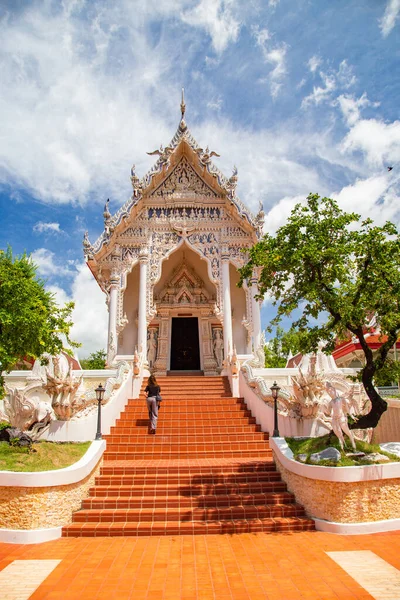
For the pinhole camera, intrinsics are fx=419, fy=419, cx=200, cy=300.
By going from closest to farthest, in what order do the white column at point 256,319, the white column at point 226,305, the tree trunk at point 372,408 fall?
the tree trunk at point 372,408 → the white column at point 226,305 → the white column at point 256,319

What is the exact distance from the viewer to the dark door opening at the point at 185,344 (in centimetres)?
1430

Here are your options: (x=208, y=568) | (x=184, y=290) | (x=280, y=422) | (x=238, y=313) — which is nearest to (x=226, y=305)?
(x=238, y=313)

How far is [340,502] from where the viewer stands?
5473mm

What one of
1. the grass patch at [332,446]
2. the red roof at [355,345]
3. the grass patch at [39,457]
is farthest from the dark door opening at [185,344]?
the grass patch at [39,457]

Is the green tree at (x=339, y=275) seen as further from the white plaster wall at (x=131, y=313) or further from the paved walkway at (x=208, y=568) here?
the white plaster wall at (x=131, y=313)

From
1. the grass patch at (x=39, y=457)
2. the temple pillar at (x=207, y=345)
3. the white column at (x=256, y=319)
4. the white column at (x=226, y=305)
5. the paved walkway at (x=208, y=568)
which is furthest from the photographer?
the temple pillar at (x=207, y=345)

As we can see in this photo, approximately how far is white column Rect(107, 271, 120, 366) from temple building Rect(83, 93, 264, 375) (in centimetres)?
3

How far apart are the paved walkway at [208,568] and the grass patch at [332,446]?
88 centimetres

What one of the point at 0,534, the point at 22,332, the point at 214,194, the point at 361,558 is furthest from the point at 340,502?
the point at 214,194

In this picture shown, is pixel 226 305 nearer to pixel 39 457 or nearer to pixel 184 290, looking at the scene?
pixel 184 290

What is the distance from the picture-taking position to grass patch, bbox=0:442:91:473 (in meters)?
5.70

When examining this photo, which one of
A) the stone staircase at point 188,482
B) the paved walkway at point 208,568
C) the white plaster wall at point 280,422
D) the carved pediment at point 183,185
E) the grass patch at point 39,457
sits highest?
the carved pediment at point 183,185

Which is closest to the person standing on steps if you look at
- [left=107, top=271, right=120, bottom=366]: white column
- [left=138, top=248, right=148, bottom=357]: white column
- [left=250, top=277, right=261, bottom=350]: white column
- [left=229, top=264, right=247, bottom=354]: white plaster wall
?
[left=138, top=248, right=148, bottom=357]: white column

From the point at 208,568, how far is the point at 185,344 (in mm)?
10322
